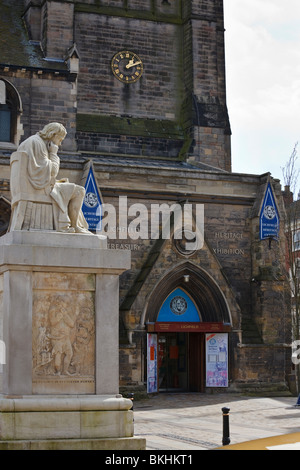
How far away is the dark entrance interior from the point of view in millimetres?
29953

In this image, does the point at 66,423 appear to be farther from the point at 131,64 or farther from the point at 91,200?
the point at 131,64

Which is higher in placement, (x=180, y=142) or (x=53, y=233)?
(x=180, y=142)

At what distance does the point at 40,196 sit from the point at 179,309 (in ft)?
62.2

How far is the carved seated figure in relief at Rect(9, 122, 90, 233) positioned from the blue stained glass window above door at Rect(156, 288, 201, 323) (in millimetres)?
18102

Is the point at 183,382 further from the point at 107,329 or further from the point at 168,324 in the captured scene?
the point at 107,329

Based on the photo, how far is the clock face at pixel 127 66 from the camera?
1425 inches

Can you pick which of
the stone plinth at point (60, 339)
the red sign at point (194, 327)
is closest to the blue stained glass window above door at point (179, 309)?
the red sign at point (194, 327)

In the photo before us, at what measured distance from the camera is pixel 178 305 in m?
30.1

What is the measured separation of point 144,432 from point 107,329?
281 inches

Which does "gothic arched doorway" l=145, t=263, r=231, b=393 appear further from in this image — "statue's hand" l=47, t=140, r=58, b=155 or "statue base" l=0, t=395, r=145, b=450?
"statue base" l=0, t=395, r=145, b=450

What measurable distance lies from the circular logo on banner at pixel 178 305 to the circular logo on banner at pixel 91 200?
4.64m

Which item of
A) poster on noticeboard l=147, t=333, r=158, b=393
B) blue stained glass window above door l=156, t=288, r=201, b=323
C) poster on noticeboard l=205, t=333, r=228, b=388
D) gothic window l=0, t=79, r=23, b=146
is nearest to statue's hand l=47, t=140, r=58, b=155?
poster on noticeboard l=147, t=333, r=158, b=393
